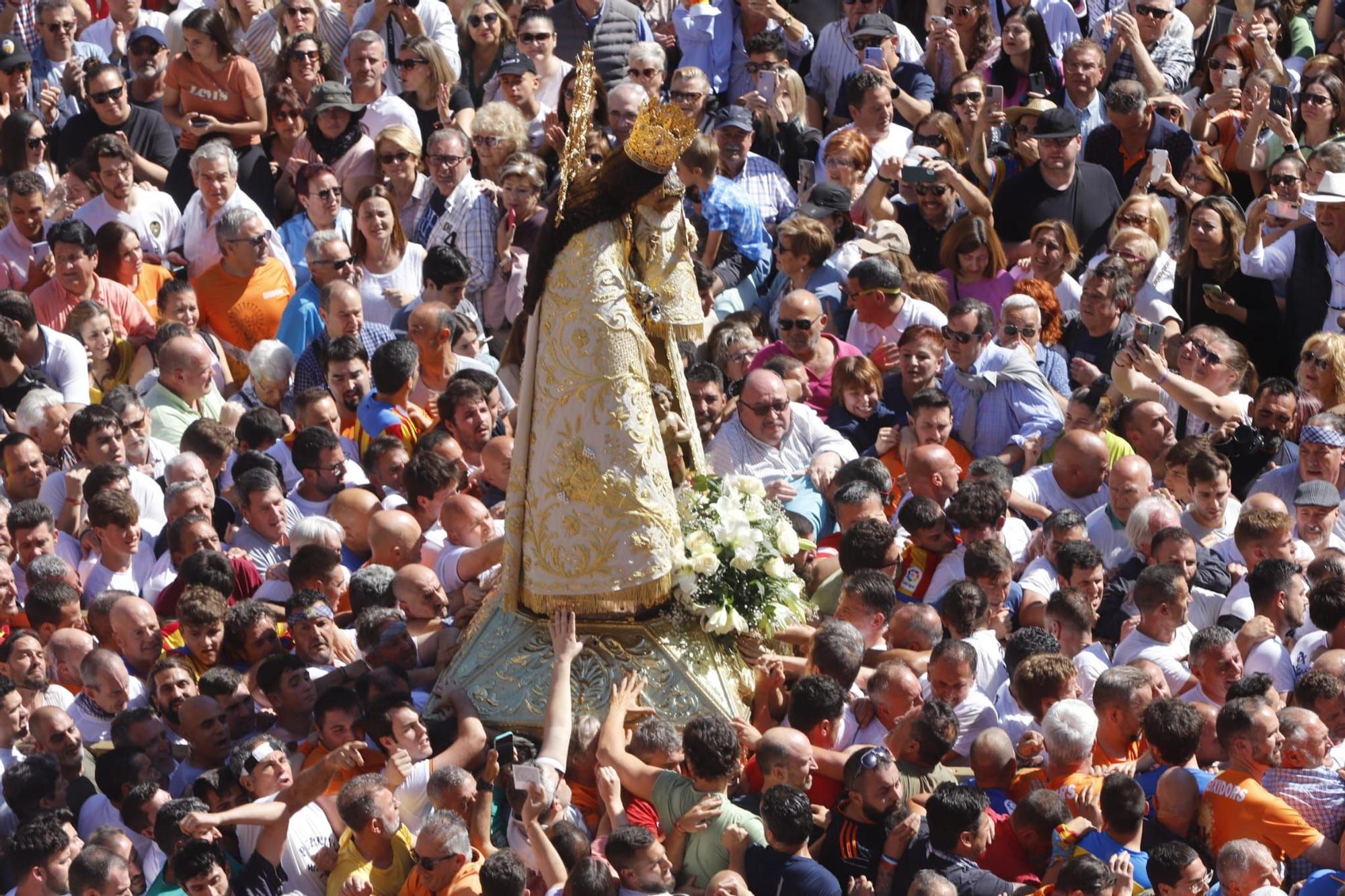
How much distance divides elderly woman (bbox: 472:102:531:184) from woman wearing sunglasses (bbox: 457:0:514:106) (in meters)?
1.10

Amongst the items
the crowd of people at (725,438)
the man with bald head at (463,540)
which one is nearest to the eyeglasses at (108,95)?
the crowd of people at (725,438)

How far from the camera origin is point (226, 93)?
54.5 ft

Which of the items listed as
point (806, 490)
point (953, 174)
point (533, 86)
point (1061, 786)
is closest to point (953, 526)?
point (806, 490)

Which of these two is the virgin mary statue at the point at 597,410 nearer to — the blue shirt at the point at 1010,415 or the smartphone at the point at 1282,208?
the blue shirt at the point at 1010,415

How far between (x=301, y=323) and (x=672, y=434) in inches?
158

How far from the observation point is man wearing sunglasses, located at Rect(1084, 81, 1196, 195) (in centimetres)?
1652

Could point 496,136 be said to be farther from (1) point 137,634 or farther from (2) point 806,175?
(1) point 137,634

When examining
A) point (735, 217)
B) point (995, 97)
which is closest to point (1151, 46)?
point (995, 97)

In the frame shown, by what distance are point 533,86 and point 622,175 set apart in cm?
576

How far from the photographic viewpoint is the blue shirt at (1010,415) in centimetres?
1409

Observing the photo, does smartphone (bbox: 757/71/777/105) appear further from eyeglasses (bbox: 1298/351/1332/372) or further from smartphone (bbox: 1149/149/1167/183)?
eyeglasses (bbox: 1298/351/1332/372)

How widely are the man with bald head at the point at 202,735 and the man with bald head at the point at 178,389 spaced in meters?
2.99

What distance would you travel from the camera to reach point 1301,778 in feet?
34.9

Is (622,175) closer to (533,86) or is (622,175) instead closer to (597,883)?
(597,883)
